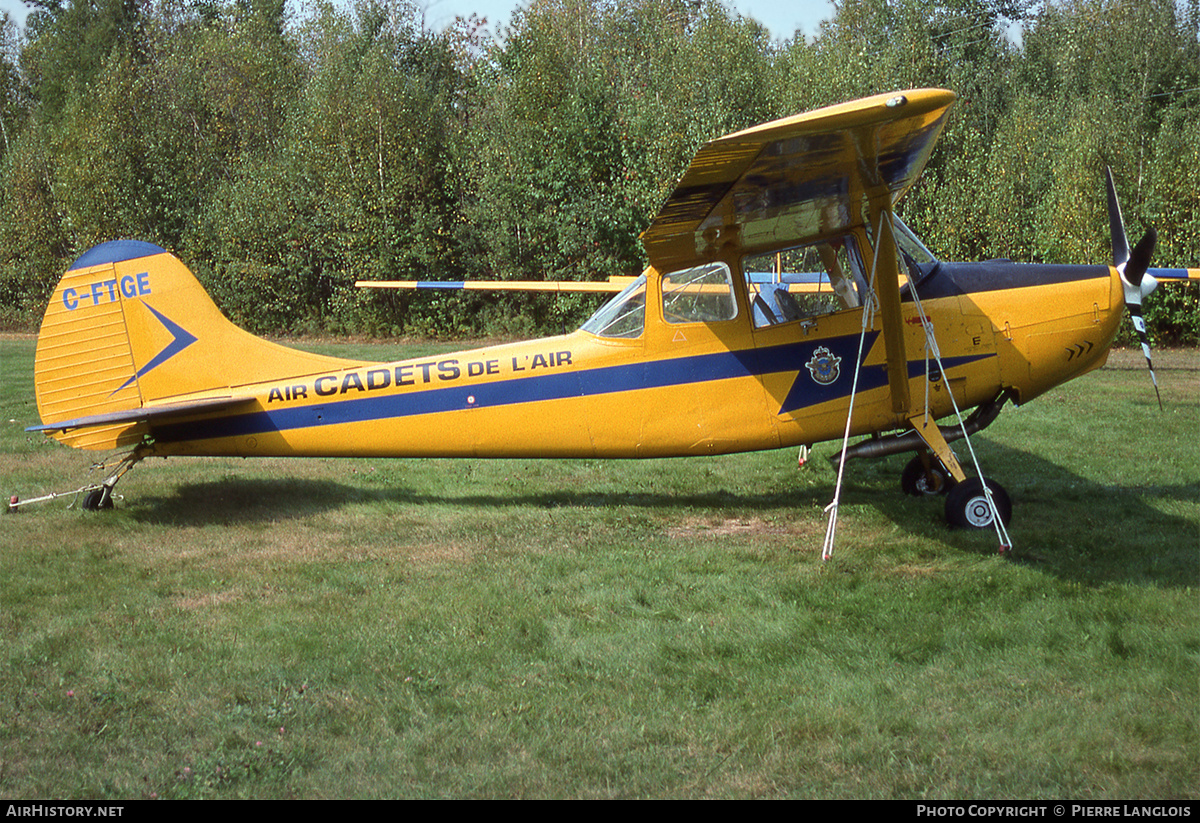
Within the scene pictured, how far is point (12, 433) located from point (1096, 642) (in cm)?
1313

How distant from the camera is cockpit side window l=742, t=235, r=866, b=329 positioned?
24.1 ft

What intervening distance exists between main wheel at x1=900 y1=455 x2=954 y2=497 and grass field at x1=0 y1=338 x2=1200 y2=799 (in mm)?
223

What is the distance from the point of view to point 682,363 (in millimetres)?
7445

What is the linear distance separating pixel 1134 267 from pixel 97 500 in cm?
917

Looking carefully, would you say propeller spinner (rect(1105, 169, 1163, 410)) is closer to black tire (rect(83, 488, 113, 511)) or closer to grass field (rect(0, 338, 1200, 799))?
grass field (rect(0, 338, 1200, 799))

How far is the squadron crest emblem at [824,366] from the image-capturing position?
7301mm

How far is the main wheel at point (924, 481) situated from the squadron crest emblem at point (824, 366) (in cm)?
169

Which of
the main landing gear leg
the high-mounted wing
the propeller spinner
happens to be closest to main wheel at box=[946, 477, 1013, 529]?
the main landing gear leg

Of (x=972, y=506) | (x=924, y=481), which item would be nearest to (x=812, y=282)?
(x=972, y=506)

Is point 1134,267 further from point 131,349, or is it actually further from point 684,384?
point 131,349

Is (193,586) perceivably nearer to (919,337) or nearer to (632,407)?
(632,407)

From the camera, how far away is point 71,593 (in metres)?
6.02

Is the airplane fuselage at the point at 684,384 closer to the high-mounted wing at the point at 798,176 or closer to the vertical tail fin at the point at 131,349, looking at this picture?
the vertical tail fin at the point at 131,349

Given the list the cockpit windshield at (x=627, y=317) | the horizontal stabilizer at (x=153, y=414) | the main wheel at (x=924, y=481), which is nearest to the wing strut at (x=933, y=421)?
the main wheel at (x=924, y=481)
